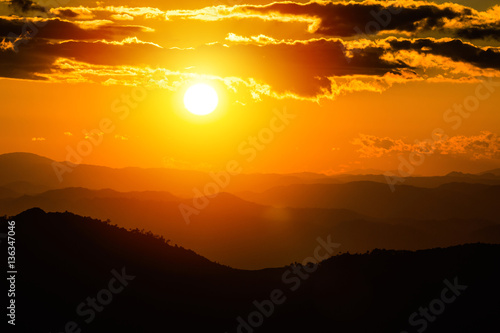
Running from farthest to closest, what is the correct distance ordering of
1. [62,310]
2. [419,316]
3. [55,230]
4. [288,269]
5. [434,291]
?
[288,269], [55,230], [434,291], [419,316], [62,310]

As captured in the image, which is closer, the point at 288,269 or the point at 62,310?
the point at 62,310

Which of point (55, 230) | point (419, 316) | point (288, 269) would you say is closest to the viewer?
point (419, 316)

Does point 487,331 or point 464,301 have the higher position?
point 464,301

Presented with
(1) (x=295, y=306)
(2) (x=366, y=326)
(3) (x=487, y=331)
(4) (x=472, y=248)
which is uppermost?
(4) (x=472, y=248)

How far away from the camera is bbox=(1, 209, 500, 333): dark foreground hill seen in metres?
43.7

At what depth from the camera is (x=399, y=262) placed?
2080 inches

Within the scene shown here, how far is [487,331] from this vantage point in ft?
139

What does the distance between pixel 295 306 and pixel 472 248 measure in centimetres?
1870

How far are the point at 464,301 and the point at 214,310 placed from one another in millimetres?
19867

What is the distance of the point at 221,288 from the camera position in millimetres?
51594

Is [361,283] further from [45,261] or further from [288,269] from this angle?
[45,261]

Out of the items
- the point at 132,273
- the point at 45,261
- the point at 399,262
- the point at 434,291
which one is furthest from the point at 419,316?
the point at 45,261

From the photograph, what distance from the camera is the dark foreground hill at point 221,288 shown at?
4366cm

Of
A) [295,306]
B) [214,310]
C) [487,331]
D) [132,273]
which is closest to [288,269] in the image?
[295,306]
